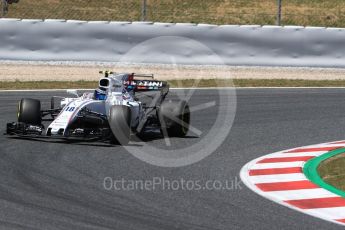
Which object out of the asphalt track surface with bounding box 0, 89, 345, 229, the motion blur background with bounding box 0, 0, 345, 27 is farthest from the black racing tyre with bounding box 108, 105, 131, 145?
the motion blur background with bounding box 0, 0, 345, 27

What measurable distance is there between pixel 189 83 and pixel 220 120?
540 centimetres

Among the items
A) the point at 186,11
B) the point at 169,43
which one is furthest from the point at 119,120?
the point at 186,11

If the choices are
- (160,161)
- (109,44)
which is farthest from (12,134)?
(109,44)

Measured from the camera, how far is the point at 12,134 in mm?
13453

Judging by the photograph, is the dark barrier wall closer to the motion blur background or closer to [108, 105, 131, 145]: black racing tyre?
the motion blur background

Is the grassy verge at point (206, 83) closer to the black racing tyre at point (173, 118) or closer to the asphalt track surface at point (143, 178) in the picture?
the asphalt track surface at point (143, 178)

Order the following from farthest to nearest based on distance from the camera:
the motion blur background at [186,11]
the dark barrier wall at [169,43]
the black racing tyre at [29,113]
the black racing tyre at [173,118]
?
the motion blur background at [186,11]
the dark barrier wall at [169,43]
the black racing tyre at [173,118]
the black racing tyre at [29,113]

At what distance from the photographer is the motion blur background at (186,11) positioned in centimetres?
2469

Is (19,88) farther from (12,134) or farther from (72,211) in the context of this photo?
(72,211)

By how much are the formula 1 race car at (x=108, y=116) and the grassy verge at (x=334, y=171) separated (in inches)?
110

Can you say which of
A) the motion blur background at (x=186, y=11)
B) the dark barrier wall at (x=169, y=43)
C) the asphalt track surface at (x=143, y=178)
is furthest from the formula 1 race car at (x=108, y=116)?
the motion blur background at (x=186, y=11)

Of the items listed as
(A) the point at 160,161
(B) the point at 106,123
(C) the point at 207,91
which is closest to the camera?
(A) the point at 160,161

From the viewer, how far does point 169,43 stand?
880 inches

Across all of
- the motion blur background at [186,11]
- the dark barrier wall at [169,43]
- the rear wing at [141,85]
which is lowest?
the rear wing at [141,85]
